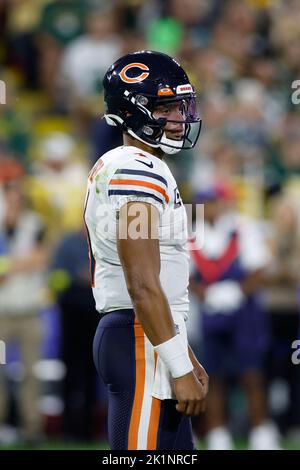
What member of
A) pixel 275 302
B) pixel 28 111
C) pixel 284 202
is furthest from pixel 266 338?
pixel 28 111

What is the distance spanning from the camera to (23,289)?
25.1 ft

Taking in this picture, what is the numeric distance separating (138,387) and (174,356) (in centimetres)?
21

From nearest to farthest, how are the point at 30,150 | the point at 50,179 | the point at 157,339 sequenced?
the point at 157,339
the point at 50,179
the point at 30,150

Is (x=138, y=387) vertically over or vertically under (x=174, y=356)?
under

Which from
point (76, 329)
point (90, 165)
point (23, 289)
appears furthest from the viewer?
point (90, 165)

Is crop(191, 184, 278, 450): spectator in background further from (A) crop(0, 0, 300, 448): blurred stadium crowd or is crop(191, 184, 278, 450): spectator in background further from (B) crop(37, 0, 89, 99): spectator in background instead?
(B) crop(37, 0, 89, 99): spectator in background

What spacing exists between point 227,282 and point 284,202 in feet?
3.40

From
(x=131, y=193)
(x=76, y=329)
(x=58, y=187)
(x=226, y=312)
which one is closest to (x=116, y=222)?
(x=131, y=193)

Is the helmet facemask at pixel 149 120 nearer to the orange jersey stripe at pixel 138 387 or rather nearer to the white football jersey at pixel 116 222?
the white football jersey at pixel 116 222

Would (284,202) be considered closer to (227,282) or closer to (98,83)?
(227,282)

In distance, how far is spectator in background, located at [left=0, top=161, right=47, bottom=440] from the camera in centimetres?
762

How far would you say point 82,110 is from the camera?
402 inches

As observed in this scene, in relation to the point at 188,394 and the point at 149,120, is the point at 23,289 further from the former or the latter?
the point at 188,394

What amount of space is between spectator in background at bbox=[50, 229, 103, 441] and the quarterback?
154 inches
